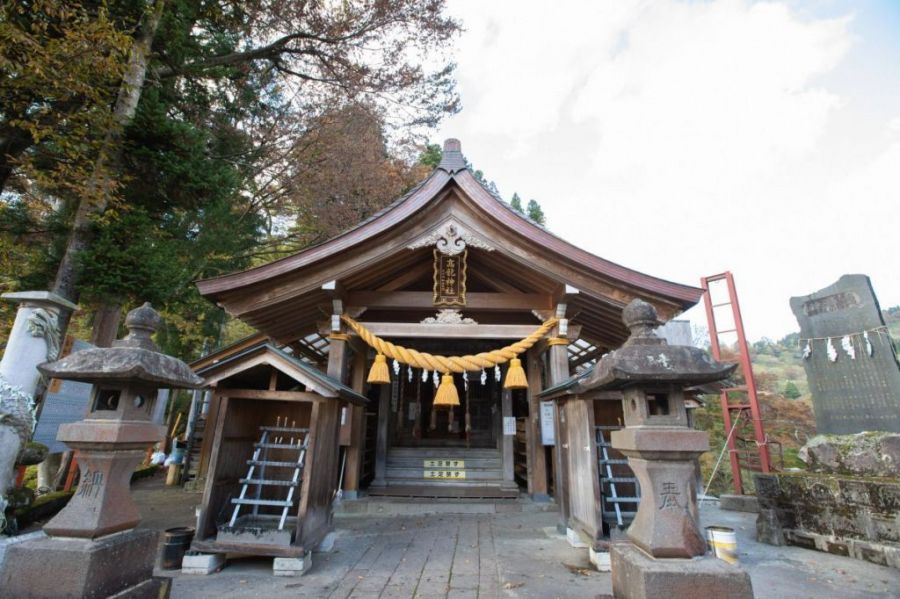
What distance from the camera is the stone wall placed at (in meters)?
5.19

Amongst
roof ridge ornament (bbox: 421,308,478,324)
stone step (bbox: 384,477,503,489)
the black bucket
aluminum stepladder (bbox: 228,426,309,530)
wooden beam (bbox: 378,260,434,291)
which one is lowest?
the black bucket

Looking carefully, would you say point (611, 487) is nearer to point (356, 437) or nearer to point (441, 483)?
point (441, 483)

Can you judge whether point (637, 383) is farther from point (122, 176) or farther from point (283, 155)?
point (283, 155)

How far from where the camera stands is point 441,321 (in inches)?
293

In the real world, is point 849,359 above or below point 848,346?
below

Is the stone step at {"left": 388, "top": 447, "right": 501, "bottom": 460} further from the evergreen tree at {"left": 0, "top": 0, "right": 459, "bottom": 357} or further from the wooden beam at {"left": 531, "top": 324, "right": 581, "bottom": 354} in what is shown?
the evergreen tree at {"left": 0, "top": 0, "right": 459, "bottom": 357}

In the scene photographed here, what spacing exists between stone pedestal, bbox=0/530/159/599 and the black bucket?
1785 mm

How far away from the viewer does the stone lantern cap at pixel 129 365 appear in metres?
3.32

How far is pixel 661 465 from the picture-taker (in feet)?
9.89

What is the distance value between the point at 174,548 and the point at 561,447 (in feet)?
17.8

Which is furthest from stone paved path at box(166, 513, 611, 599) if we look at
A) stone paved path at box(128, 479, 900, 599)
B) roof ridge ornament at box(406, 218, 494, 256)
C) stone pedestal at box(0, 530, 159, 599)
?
roof ridge ornament at box(406, 218, 494, 256)

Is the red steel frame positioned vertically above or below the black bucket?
above

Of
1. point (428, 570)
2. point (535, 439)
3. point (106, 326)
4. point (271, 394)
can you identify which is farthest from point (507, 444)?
point (106, 326)

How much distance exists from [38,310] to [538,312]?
775cm
